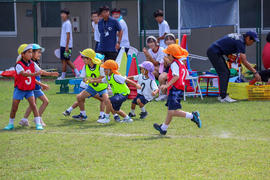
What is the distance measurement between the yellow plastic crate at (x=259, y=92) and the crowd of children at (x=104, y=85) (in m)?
3.32

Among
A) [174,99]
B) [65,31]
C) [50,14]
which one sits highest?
[50,14]

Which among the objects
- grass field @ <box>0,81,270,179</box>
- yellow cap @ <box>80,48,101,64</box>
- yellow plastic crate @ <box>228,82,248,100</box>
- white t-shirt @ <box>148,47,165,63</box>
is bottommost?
grass field @ <box>0,81,270,179</box>

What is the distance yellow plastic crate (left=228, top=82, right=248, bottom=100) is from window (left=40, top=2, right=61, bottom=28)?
31.0ft

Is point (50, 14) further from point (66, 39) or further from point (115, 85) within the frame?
point (115, 85)

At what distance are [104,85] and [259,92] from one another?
4.37 metres

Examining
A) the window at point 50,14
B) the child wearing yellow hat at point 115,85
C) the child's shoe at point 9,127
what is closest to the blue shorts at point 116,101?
the child wearing yellow hat at point 115,85

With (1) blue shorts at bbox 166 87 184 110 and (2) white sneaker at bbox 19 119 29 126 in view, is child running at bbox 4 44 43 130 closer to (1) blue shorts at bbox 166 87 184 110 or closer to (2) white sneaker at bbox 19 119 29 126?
(2) white sneaker at bbox 19 119 29 126

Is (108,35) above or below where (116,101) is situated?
above

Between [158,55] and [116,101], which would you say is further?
[158,55]

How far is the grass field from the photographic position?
5.82 m

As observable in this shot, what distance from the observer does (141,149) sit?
6.98m

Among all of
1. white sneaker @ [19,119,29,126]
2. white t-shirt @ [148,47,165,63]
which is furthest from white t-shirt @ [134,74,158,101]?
white t-shirt @ [148,47,165,63]

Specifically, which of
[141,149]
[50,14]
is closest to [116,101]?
[141,149]

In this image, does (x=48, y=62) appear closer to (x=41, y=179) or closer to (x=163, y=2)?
(x=163, y=2)
